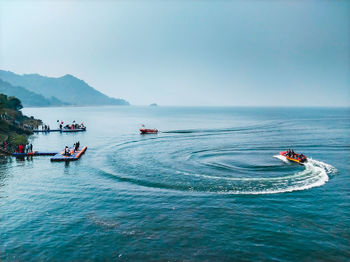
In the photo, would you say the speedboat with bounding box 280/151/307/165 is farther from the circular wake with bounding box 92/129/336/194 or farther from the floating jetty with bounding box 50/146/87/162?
the floating jetty with bounding box 50/146/87/162

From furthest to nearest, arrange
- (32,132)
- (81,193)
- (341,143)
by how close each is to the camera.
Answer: (32,132), (341,143), (81,193)

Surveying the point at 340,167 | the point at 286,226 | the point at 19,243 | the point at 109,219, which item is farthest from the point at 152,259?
the point at 340,167

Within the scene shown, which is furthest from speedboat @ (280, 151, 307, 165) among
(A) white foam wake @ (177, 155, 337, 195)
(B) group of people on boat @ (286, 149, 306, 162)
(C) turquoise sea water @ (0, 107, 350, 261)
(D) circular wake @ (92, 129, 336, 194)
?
(A) white foam wake @ (177, 155, 337, 195)

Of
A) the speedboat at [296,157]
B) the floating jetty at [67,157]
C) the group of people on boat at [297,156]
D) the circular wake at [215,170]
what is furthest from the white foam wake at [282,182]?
the floating jetty at [67,157]

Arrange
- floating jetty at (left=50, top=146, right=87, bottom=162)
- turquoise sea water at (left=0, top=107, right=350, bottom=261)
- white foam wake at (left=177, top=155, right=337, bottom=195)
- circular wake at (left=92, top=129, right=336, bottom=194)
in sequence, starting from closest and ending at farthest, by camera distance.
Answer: turquoise sea water at (left=0, top=107, right=350, bottom=261), white foam wake at (left=177, top=155, right=337, bottom=195), circular wake at (left=92, top=129, right=336, bottom=194), floating jetty at (left=50, top=146, right=87, bottom=162)

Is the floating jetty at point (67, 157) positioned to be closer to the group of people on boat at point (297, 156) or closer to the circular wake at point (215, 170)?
the circular wake at point (215, 170)

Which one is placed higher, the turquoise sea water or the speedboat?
the speedboat

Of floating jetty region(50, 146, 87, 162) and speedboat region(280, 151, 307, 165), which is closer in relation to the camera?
speedboat region(280, 151, 307, 165)

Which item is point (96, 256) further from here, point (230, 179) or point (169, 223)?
point (230, 179)
